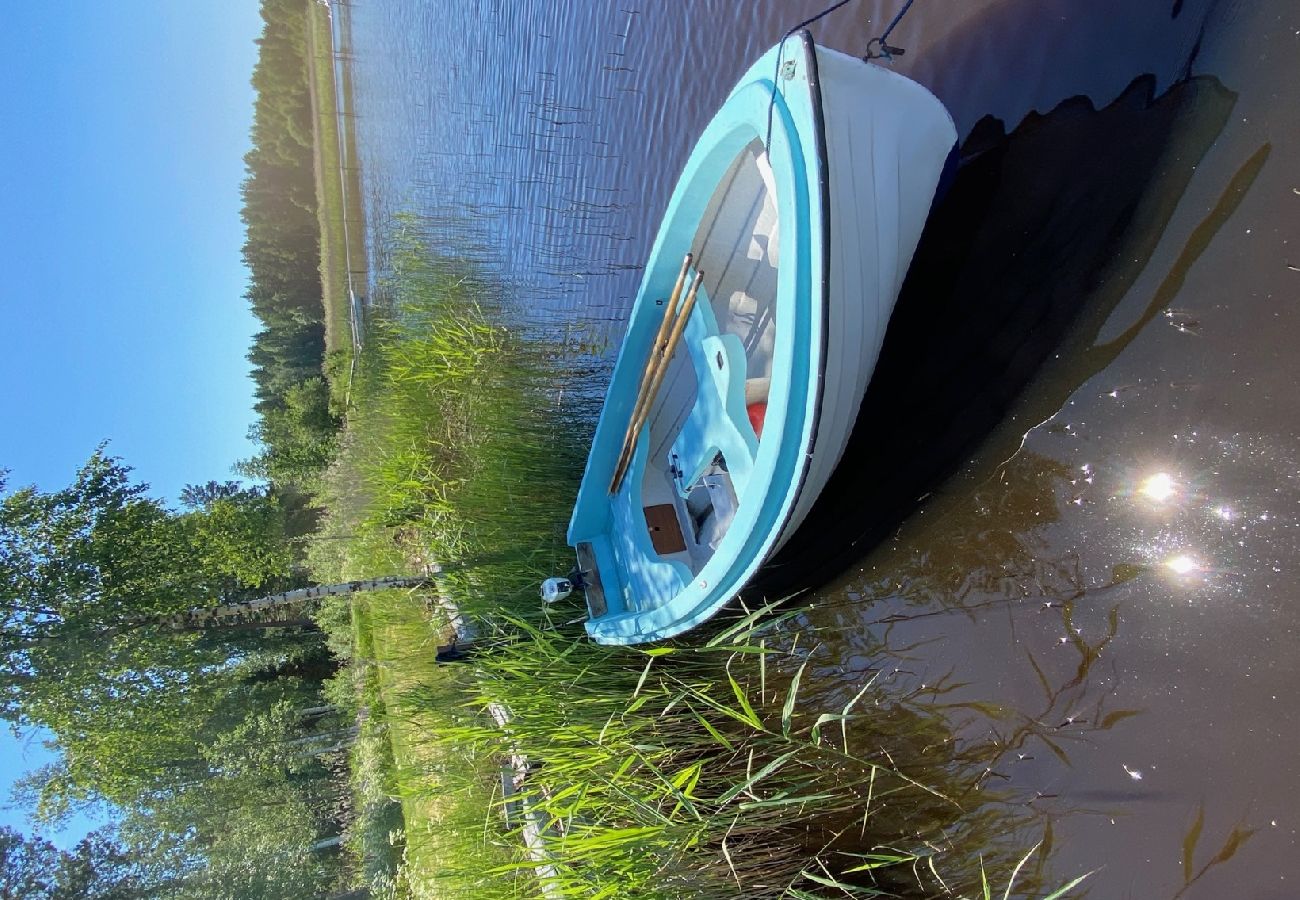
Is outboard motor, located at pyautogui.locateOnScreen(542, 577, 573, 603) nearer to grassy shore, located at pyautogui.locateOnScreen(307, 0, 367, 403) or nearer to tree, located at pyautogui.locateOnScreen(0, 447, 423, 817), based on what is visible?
tree, located at pyautogui.locateOnScreen(0, 447, 423, 817)

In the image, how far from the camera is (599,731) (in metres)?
3.32

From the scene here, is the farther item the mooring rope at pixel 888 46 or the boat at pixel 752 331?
the mooring rope at pixel 888 46

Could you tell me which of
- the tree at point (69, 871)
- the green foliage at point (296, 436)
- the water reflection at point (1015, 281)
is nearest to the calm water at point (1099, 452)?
the water reflection at point (1015, 281)

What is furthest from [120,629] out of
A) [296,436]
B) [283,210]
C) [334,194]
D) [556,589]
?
[283,210]

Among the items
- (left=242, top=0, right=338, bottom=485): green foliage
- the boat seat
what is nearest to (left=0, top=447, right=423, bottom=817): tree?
the boat seat

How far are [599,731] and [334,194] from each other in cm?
1312

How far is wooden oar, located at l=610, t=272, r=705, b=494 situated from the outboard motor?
0.64 m

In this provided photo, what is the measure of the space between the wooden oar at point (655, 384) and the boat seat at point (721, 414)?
0.37 feet

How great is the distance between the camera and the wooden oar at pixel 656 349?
3.59 metres

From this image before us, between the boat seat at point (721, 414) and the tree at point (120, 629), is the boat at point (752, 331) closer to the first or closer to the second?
the boat seat at point (721, 414)

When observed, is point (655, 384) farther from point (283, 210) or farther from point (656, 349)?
point (283, 210)

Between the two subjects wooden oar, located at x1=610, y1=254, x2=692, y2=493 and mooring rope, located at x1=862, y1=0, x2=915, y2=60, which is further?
wooden oar, located at x1=610, y1=254, x2=692, y2=493

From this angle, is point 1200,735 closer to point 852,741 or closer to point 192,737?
point 852,741

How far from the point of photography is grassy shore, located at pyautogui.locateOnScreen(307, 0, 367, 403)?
40.4 feet
